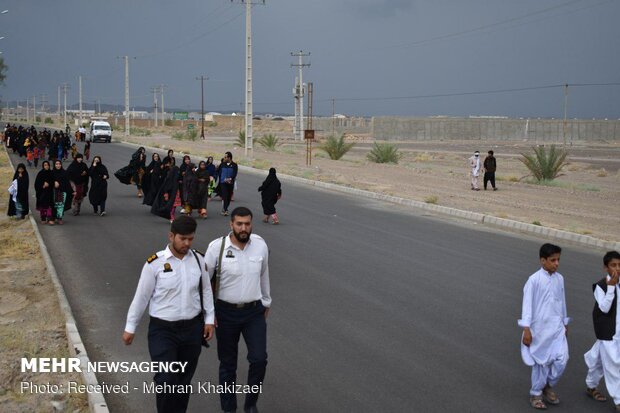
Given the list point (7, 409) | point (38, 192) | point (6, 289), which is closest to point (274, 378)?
point (7, 409)

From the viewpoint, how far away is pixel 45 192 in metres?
17.2

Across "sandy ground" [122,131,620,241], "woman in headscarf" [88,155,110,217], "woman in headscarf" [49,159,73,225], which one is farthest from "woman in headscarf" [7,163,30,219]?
"sandy ground" [122,131,620,241]

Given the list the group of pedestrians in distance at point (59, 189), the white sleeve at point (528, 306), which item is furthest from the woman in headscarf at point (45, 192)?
the white sleeve at point (528, 306)

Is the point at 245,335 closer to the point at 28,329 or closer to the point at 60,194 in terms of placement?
the point at 28,329

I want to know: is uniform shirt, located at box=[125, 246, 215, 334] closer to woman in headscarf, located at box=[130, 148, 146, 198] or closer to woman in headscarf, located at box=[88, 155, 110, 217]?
A: woman in headscarf, located at box=[88, 155, 110, 217]

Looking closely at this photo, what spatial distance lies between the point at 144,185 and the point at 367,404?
637 inches

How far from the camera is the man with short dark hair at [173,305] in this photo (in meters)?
5.40

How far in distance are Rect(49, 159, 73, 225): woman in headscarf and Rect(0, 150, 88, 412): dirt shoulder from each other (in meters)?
2.31

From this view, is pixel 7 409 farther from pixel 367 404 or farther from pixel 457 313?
pixel 457 313

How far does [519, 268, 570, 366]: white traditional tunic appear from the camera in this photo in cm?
654

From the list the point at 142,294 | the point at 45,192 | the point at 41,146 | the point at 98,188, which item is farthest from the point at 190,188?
the point at 41,146

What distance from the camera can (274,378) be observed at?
Result: 23.5 ft

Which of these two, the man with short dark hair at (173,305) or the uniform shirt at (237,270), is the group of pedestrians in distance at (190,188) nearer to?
the uniform shirt at (237,270)

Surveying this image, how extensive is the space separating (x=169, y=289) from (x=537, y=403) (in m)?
3.12
